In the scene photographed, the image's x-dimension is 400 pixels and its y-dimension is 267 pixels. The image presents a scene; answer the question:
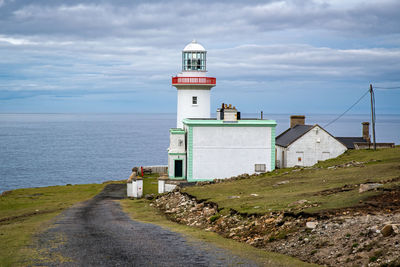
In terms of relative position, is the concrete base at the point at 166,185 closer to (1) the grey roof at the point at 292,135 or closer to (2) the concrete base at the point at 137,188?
(2) the concrete base at the point at 137,188

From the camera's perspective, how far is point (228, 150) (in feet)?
131

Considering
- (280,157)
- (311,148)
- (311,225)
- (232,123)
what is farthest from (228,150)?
(311,225)

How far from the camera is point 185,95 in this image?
153 ft

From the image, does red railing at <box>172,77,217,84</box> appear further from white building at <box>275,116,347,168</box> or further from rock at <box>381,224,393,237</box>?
rock at <box>381,224,393,237</box>

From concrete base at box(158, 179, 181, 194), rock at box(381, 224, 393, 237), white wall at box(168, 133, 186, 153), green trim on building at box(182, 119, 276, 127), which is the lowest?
concrete base at box(158, 179, 181, 194)

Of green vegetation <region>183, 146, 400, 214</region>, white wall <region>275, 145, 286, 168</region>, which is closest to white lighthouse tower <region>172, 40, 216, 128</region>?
white wall <region>275, 145, 286, 168</region>

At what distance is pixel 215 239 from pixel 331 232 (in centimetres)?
445

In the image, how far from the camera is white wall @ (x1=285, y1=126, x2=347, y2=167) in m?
43.2

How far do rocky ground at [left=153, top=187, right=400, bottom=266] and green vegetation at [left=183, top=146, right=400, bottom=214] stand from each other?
810mm

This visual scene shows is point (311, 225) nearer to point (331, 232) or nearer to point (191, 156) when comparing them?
point (331, 232)

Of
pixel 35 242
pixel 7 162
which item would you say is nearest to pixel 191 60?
pixel 35 242

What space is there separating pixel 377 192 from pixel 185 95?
Answer: 30.8 m

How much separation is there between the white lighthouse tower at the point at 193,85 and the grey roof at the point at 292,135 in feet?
26.8

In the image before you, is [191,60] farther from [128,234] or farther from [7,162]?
[7,162]
